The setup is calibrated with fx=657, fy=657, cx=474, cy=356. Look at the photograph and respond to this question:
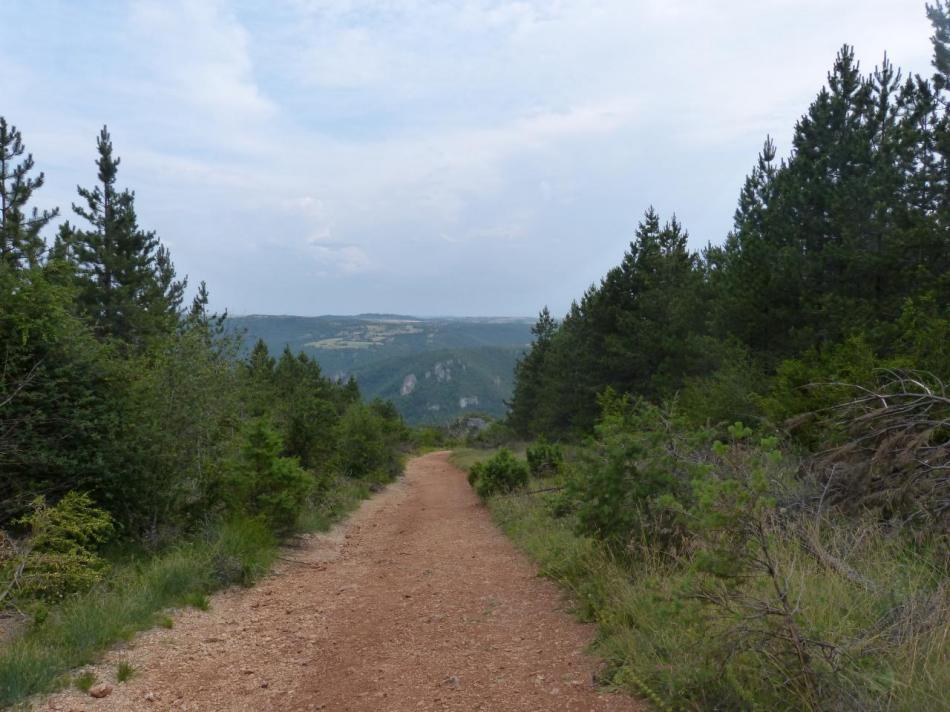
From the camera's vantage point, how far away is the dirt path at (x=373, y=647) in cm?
489

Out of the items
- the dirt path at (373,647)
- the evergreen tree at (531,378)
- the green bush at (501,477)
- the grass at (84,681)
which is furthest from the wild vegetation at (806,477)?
the evergreen tree at (531,378)

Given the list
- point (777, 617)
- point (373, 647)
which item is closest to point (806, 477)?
point (777, 617)

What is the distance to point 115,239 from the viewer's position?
77.5 ft

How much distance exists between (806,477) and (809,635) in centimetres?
352

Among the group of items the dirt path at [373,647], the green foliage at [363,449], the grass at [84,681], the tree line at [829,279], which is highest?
the tree line at [829,279]

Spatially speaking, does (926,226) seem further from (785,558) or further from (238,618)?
(238,618)

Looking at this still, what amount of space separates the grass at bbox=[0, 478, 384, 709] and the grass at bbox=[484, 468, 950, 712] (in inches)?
162

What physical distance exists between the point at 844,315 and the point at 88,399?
1561 cm

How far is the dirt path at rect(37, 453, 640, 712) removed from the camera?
4.89 metres

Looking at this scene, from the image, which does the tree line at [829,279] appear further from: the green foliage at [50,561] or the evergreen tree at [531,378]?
the evergreen tree at [531,378]

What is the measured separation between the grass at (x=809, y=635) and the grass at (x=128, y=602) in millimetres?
4115

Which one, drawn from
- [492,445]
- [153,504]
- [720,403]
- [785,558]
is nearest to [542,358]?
[492,445]

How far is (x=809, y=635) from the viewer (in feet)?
11.9

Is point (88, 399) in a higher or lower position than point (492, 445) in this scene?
higher
